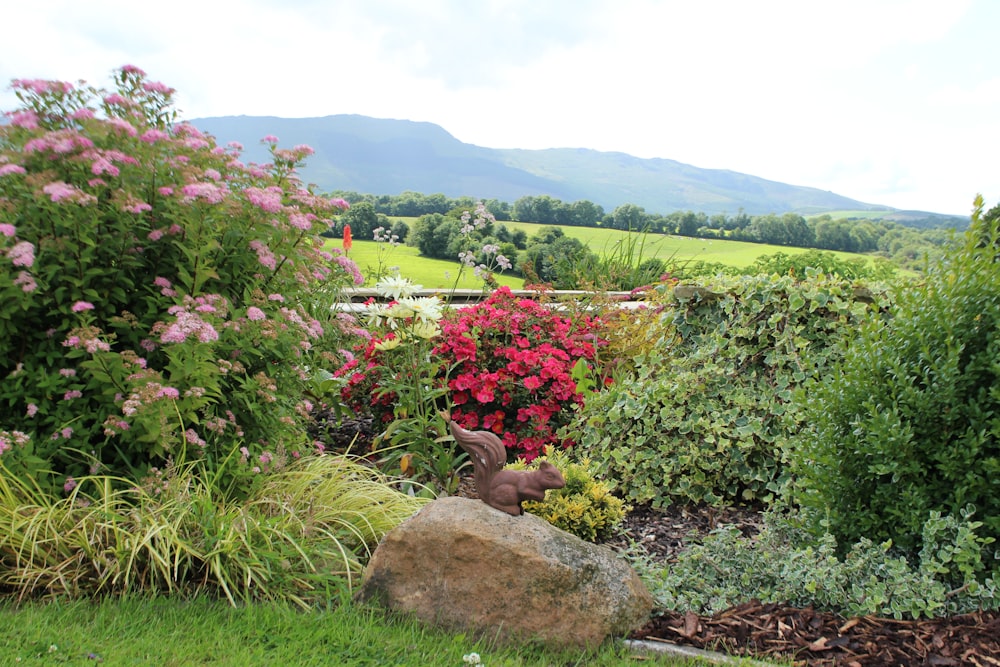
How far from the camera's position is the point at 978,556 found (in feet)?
9.01

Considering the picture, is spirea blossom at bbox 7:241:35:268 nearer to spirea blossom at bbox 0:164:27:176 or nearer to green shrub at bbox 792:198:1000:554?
spirea blossom at bbox 0:164:27:176

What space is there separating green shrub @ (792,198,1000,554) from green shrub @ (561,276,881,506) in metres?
0.97

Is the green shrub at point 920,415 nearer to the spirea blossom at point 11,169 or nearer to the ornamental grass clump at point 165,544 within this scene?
the ornamental grass clump at point 165,544

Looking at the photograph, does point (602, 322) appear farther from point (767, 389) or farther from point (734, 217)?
point (734, 217)

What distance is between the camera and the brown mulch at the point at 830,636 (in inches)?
100

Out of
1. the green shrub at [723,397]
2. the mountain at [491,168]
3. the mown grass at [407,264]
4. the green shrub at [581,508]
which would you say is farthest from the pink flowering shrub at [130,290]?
the mountain at [491,168]

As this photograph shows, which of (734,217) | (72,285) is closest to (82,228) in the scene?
(72,285)

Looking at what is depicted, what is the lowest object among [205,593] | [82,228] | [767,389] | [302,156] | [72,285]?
[205,593]

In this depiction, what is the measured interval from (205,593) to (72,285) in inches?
60.5

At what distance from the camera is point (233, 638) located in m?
2.57

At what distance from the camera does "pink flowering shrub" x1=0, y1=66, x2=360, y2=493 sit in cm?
313

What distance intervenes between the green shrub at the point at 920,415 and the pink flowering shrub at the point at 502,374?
2042 mm

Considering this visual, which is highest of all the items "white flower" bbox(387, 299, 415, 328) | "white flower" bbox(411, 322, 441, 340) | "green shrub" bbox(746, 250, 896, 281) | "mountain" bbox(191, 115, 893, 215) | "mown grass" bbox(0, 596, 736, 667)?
"mountain" bbox(191, 115, 893, 215)

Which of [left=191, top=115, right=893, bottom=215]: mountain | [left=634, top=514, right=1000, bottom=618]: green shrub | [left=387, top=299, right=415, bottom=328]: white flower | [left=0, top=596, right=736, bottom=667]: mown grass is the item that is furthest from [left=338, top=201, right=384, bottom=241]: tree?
[left=191, top=115, right=893, bottom=215]: mountain
